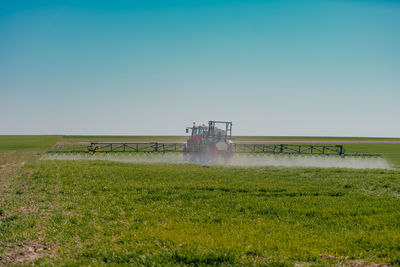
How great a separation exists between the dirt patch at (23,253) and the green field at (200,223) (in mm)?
20

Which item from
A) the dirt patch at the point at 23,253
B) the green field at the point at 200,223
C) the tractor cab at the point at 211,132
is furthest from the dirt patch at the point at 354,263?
the tractor cab at the point at 211,132

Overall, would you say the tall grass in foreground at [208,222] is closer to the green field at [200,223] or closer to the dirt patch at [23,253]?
the green field at [200,223]

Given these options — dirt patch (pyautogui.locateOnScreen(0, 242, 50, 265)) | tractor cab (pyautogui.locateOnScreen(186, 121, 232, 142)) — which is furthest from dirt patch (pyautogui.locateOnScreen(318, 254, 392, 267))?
A: tractor cab (pyautogui.locateOnScreen(186, 121, 232, 142))

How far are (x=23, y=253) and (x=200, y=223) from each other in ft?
13.1

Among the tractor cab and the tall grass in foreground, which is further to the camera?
the tractor cab

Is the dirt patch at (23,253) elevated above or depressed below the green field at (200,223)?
below

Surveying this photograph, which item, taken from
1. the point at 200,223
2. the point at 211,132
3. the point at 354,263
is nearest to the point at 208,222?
the point at 200,223

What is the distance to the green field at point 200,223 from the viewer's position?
5508 millimetres

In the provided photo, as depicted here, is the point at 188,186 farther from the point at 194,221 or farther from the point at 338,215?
the point at 338,215

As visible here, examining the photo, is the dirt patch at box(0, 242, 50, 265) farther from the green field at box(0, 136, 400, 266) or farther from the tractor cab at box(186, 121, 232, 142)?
the tractor cab at box(186, 121, 232, 142)

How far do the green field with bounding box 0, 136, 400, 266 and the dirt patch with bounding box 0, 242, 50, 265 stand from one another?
0.8 inches

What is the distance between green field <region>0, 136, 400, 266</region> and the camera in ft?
18.1

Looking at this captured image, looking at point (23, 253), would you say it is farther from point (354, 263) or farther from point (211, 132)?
point (211, 132)

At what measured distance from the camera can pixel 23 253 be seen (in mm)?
5840
